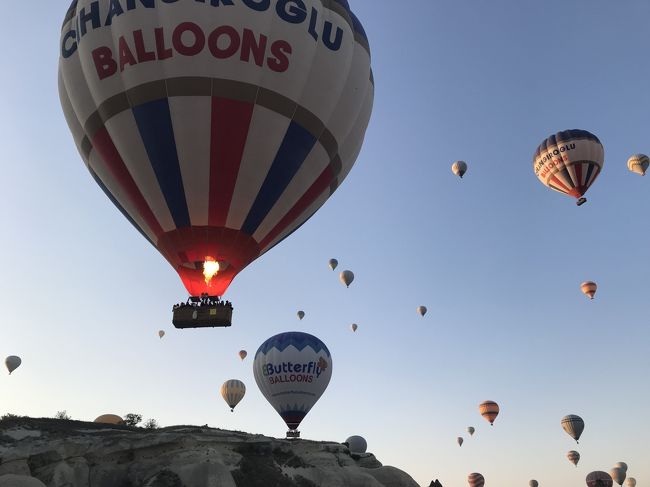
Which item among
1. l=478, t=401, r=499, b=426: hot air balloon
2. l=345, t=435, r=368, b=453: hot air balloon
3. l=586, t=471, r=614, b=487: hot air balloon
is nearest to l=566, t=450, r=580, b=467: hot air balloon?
l=586, t=471, r=614, b=487: hot air balloon

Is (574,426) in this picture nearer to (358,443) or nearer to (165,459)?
(358,443)


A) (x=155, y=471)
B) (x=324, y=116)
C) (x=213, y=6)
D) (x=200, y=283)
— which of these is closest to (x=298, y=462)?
(x=155, y=471)

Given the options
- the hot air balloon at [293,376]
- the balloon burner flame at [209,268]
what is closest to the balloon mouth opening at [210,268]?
the balloon burner flame at [209,268]

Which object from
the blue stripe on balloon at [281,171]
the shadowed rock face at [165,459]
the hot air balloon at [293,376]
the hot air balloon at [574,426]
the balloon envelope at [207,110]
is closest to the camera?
the shadowed rock face at [165,459]

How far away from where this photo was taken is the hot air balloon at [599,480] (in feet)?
175

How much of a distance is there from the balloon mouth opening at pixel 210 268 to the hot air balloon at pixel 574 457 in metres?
52.3

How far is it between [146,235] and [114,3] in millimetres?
6925

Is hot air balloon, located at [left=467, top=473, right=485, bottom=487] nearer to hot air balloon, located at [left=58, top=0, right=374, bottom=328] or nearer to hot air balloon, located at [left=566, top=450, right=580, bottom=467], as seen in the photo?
hot air balloon, located at [left=566, top=450, right=580, bottom=467]

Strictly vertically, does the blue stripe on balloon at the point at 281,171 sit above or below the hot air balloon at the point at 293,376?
above

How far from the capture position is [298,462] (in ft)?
63.1

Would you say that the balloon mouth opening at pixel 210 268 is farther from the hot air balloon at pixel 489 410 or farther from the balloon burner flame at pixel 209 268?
the hot air balloon at pixel 489 410

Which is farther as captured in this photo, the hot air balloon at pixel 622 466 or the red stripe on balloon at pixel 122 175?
the hot air balloon at pixel 622 466

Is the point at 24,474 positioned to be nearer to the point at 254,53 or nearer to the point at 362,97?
the point at 254,53

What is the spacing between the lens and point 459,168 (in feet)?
134
